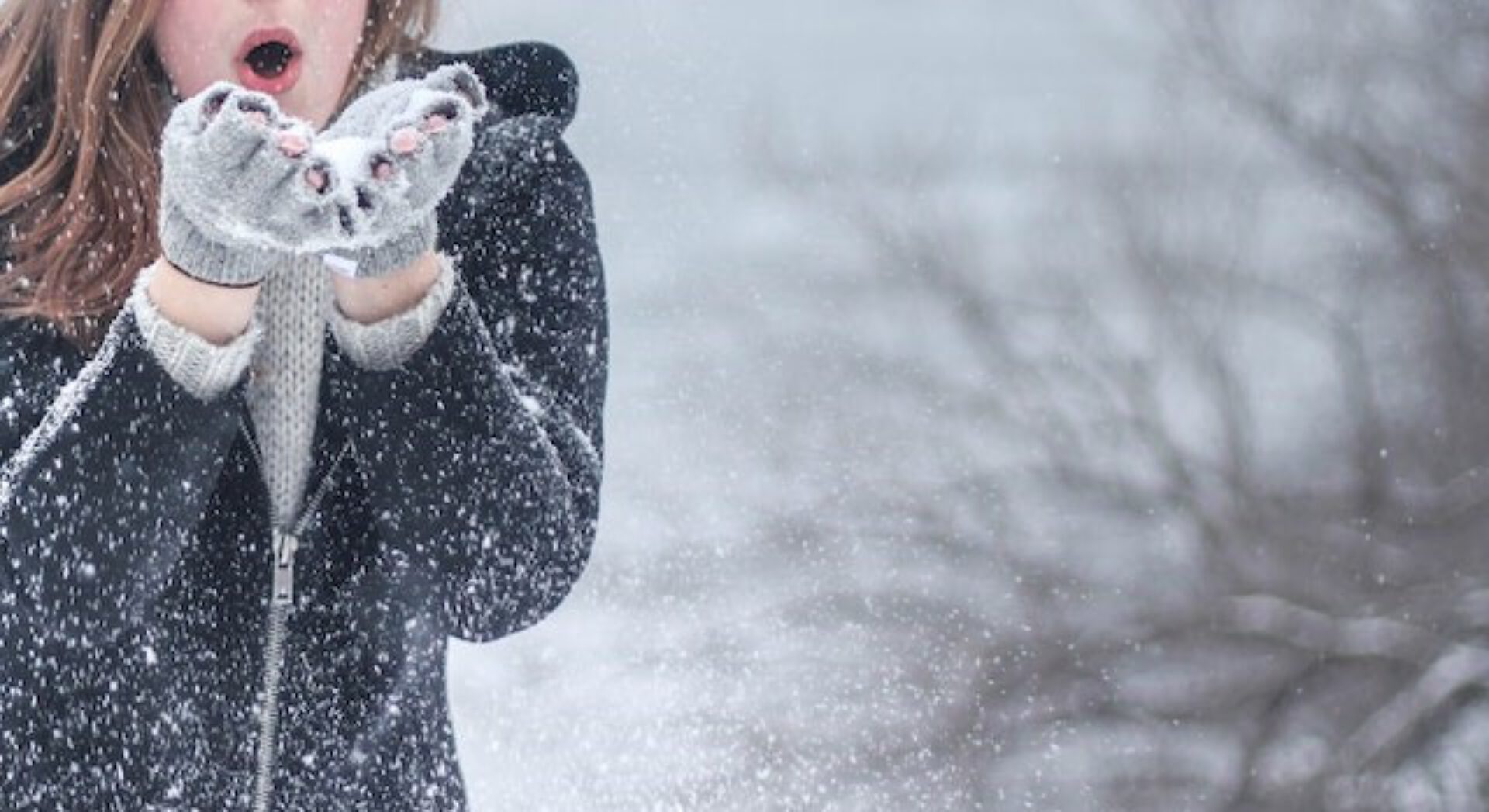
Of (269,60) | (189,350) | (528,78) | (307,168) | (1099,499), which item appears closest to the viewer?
(307,168)

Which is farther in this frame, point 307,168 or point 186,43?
point 186,43

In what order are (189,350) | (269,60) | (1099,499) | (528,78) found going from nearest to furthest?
(189,350), (269,60), (528,78), (1099,499)

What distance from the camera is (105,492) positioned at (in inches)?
53.2

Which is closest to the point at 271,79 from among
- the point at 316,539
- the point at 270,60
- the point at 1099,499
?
the point at 270,60

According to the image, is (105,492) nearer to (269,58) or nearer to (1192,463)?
(269,58)

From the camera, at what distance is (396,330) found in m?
1.38

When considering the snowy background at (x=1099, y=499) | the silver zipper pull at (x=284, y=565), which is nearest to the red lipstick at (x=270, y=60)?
the silver zipper pull at (x=284, y=565)

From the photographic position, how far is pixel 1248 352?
11930mm

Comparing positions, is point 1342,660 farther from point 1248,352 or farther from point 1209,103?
point 1209,103

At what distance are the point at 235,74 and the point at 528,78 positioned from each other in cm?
24

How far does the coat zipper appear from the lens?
1.41m

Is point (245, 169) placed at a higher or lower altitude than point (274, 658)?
higher

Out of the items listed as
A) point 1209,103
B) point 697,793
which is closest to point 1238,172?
point 1209,103

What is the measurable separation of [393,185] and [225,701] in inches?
13.1
